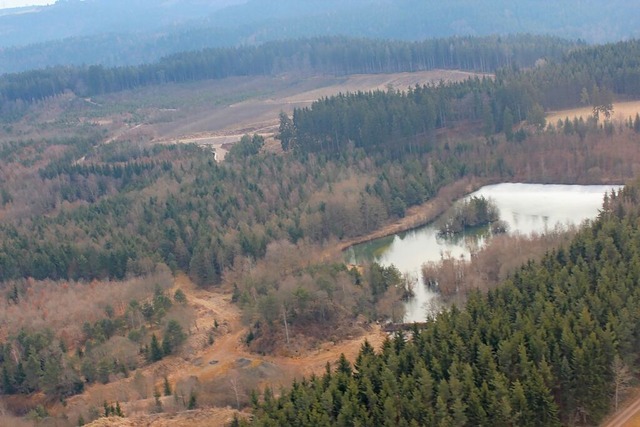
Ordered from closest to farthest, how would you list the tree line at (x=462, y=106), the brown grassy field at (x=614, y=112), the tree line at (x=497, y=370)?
the tree line at (x=497, y=370)
the brown grassy field at (x=614, y=112)
the tree line at (x=462, y=106)

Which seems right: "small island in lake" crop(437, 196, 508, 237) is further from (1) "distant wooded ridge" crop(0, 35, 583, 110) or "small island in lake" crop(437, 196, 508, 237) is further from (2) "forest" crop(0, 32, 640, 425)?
(1) "distant wooded ridge" crop(0, 35, 583, 110)

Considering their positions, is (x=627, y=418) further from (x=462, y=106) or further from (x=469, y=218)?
(x=462, y=106)

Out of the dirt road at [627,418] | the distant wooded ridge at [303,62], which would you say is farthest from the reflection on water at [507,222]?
the distant wooded ridge at [303,62]

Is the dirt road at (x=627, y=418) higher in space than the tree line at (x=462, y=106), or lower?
lower

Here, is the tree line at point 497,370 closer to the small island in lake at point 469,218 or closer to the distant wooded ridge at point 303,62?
the small island in lake at point 469,218

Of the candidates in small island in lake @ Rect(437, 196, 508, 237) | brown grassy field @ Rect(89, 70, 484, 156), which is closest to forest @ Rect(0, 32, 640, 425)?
small island in lake @ Rect(437, 196, 508, 237)
